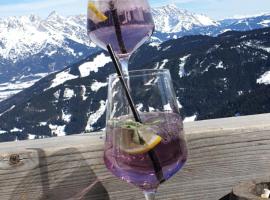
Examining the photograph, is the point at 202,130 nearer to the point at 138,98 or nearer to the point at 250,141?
the point at 250,141

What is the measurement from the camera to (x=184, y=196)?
2.42 metres

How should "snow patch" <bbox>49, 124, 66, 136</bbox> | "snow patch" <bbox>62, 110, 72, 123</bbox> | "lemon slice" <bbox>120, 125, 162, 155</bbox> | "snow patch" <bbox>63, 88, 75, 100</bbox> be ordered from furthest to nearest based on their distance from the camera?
1. "snow patch" <bbox>62, 110, 72, 123</bbox>
2. "snow patch" <bbox>63, 88, 75, 100</bbox>
3. "snow patch" <bbox>49, 124, 66, 136</bbox>
4. "lemon slice" <bbox>120, 125, 162, 155</bbox>

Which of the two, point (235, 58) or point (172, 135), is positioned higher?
point (172, 135)

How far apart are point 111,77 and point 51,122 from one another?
629 ft

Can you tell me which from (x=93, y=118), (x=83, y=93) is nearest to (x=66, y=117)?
(x=83, y=93)

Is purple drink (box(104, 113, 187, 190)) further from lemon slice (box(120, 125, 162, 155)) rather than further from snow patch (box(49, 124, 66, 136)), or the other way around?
snow patch (box(49, 124, 66, 136))

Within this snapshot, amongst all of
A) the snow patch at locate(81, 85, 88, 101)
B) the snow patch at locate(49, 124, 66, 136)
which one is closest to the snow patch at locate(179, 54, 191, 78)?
the snow patch at locate(81, 85, 88, 101)

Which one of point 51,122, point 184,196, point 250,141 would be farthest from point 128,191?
point 51,122

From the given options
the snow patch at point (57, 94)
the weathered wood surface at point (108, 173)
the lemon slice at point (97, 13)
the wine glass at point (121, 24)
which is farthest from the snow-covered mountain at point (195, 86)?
the lemon slice at point (97, 13)

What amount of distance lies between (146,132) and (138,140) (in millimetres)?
34

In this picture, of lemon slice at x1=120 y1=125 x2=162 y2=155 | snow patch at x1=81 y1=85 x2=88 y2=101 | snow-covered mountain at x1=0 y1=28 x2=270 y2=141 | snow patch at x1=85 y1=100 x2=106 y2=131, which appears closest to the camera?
lemon slice at x1=120 y1=125 x2=162 y2=155

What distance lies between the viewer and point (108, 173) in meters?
2.35

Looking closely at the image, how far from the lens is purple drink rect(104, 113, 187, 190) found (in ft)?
5.63

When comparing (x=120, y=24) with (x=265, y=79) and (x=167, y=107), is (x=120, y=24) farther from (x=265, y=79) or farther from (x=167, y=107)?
(x=265, y=79)
